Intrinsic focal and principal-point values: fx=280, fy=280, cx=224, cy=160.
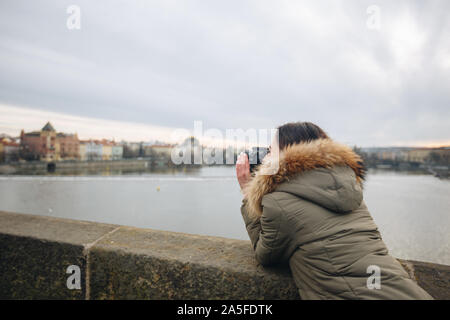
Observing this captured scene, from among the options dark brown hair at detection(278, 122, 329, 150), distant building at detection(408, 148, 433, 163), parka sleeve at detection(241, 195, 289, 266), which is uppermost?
dark brown hair at detection(278, 122, 329, 150)

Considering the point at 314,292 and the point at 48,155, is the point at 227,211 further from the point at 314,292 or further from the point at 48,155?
the point at 48,155

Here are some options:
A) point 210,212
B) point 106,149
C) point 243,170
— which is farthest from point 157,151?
point 243,170

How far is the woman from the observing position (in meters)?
0.91

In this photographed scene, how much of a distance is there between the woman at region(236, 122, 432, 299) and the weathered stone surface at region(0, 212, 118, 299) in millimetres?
822

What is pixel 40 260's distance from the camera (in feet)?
4.39

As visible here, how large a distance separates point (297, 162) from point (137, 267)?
80 cm

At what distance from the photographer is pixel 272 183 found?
3.62 ft

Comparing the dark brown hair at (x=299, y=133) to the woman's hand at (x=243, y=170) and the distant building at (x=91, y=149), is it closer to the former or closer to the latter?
the woman's hand at (x=243, y=170)

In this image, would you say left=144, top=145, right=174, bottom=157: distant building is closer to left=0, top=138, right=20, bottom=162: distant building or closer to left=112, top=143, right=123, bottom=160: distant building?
left=112, top=143, right=123, bottom=160: distant building

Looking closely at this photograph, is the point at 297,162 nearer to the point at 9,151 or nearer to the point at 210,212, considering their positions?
the point at 210,212

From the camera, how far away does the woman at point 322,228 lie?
913mm

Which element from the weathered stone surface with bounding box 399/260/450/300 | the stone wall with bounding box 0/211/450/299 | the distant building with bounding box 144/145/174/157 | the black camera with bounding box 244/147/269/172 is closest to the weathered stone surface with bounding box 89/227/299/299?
the stone wall with bounding box 0/211/450/299

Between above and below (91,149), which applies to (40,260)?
below
